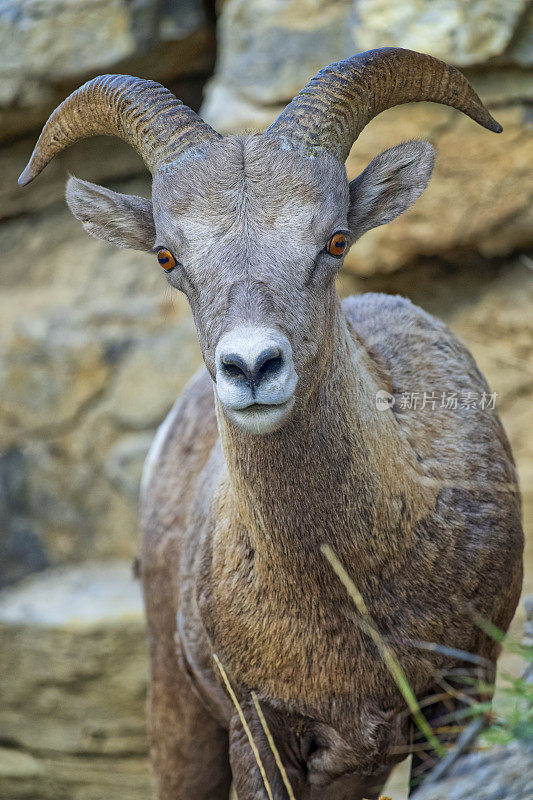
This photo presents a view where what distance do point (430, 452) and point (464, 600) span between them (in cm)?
56

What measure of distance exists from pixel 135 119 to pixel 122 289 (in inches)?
185

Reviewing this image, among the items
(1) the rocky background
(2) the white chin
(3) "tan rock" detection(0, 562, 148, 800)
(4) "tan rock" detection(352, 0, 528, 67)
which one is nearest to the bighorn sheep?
(2) the white chin

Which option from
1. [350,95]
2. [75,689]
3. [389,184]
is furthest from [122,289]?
[350,95]

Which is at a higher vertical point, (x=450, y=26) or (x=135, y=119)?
(x=135, y=119)

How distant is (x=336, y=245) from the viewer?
332 centimetres

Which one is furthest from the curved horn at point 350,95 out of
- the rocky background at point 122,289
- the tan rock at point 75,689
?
the tan rock at point 75,689

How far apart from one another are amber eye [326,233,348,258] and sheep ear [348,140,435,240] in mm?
327

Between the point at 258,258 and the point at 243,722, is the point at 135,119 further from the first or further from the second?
the point at 243,722

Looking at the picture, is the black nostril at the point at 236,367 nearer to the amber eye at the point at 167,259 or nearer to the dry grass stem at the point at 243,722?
the amber eye at the point at 167,259

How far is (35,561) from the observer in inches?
330

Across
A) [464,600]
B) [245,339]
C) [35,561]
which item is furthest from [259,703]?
[35,561]

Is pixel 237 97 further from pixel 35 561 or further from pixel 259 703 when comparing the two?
pixel 259 703

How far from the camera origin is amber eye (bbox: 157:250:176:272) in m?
3.41

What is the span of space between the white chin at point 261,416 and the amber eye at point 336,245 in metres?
0.62
